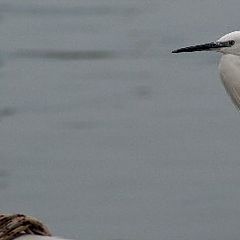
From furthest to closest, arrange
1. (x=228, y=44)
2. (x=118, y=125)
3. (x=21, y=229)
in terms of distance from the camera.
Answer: (x=118, y=125) → (x=228, y=44) → (x=21, y=229)

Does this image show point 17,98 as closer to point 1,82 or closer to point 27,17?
point 1,82

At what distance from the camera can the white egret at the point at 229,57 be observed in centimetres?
271

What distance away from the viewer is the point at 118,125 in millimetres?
4203

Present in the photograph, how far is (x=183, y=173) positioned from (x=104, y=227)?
1.61 feet

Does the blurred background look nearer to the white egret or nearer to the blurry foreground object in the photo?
the white egret

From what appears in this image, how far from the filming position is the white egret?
2.71 metres

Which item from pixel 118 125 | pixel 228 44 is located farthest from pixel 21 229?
pixel 118 125

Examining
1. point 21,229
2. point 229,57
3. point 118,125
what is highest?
point 118,125

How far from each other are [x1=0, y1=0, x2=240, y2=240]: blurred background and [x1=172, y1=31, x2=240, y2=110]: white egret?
505 mm

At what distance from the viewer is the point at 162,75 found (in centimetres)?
491

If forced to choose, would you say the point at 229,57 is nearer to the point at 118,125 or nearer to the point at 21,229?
the point at 118,125

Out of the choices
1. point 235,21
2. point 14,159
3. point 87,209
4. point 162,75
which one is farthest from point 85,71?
point 87,209

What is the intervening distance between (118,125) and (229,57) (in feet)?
4.72

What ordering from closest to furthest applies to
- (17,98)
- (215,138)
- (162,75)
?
(215,138)
(17,98)
(162,75)
